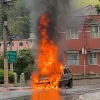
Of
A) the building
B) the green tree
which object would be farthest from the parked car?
the building

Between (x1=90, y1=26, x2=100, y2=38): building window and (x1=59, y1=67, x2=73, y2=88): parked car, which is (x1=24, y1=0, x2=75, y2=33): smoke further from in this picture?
(x1=90, y1=26, x2=100, y2=38): building window

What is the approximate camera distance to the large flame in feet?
97.6

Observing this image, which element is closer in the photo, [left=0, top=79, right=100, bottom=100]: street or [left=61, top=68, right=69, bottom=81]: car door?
[left=0, top=79, right=100, bottom=100]: street

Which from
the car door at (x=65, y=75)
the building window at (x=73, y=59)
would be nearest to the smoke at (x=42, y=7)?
the car door at (x=65, y=75)

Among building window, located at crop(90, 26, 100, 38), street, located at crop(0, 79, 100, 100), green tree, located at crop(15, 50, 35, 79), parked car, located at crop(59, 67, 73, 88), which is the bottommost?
street, located at crop(0, 79, 100, 100)

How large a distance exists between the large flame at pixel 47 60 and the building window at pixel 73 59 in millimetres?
22648

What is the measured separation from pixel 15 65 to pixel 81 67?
1179cm

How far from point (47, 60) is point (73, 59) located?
2369 cm

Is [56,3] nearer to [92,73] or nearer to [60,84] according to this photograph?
[60,84]

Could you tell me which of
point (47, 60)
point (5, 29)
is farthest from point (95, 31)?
point (47, 60)

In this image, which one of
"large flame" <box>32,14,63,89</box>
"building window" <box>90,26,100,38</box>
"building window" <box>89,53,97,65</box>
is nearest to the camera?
"large flame" <box>32,14,63,89</box>

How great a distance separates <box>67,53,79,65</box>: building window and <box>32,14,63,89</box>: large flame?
→ 74.3ft

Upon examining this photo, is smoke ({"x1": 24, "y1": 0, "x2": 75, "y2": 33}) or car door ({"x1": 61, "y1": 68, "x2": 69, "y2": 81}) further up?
smoke ({"x1": 24, "y1": 0, "x2": 75, "y2": 33})

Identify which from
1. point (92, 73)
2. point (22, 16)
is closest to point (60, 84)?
point (22, 16)
